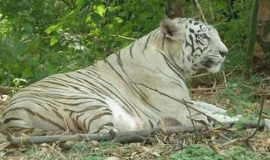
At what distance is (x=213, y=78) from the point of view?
8797 mm

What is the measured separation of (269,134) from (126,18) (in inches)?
191

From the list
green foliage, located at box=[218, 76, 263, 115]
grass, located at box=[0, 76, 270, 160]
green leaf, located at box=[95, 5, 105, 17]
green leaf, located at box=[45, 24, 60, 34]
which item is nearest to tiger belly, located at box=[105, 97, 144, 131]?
green foliage, located at box=[218, 76, 263, 115]

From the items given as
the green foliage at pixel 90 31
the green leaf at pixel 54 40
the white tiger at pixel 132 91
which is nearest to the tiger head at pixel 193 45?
the white tiger at pixel 132 91

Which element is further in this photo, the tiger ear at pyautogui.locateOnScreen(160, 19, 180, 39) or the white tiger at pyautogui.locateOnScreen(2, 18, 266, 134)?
the tiger ear at pyautogui.locateOnScreen(160, 19, 180, 39)

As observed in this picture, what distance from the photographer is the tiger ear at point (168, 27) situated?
6.82 metres

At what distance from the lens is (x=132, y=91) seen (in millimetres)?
6457

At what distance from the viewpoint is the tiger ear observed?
6816mm

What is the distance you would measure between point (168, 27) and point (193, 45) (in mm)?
264

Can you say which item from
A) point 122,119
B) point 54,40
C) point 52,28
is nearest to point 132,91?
point 122,119

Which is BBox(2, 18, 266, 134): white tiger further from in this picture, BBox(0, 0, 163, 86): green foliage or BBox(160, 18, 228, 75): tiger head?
BBox(0, 0, 163, 86): green foliage

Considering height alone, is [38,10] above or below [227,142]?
above

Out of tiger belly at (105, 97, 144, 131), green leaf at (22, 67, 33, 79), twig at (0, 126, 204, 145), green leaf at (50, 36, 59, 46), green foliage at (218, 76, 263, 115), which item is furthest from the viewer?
green leaf at (50, 36, 59, 46)

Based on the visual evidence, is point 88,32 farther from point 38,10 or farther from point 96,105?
point 96,105

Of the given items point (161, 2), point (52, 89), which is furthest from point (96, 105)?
point (161, 2)
